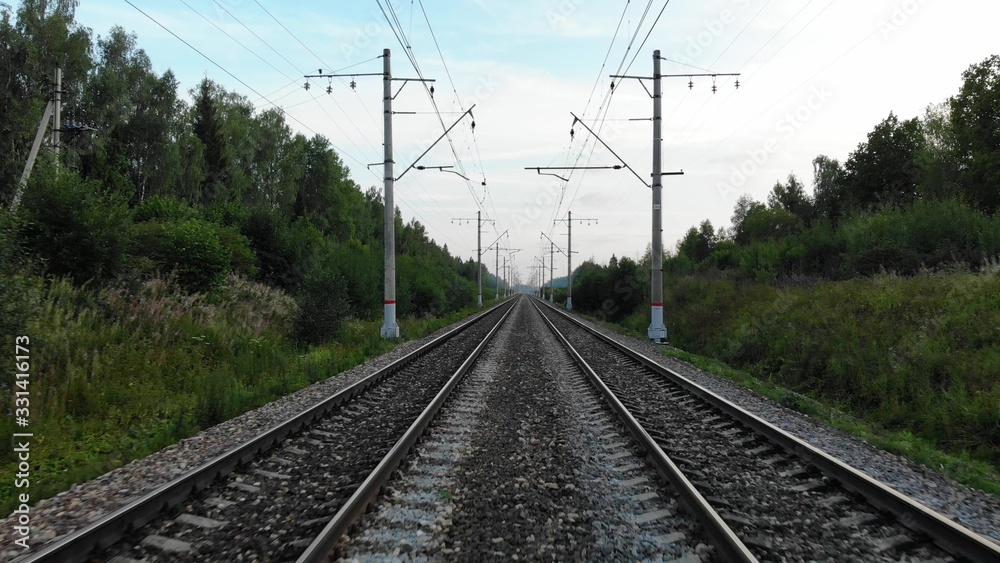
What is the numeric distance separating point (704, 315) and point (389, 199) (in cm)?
1266

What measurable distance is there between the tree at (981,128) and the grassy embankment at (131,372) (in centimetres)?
3813

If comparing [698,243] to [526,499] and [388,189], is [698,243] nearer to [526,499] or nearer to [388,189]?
[388,189]

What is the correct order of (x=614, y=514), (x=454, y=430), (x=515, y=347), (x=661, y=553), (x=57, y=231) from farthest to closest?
(x=515, y=347) < (x=57, y=231) < (x=454, y=430) < (x=614, y=514) < (x=661, y=553)

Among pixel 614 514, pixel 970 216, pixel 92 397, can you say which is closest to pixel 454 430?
pixel 614 514

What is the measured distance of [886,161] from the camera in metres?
51.7

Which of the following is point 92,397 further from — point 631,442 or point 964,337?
point 964,337

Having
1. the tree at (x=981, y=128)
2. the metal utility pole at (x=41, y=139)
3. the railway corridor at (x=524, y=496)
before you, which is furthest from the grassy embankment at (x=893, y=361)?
the tree at (x=981, y=128)

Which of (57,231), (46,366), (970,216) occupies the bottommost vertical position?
(46,366)

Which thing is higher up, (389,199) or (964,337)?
(389,199)

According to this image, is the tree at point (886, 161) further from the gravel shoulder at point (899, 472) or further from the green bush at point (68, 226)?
the green bush at point (68, 226)

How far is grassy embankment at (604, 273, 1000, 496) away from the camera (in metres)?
7.12

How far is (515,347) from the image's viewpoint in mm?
18125

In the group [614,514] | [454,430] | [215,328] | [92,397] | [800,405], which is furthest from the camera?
[215,328]

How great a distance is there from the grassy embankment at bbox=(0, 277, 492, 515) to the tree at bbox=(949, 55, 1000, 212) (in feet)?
125
